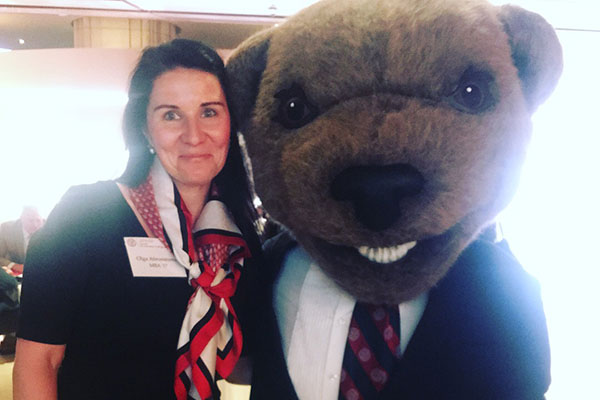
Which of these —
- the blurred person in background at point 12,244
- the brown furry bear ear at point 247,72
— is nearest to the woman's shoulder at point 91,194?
the brown furry bear ear at point 247,72

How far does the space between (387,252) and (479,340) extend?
0.66 feet

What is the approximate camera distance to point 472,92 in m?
0.77

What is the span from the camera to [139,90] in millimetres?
1238

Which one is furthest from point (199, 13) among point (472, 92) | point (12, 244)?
point (472, 92)

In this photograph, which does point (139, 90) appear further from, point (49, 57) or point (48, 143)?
A: point (48, 143)

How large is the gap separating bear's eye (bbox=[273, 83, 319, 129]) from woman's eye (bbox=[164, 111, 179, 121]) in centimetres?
43

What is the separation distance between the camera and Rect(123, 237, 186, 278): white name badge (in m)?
1.12

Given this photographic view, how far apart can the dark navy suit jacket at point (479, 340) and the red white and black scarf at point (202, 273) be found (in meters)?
0.44

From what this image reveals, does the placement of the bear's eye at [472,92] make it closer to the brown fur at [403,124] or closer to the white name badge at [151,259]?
the brown fur at [403,124]

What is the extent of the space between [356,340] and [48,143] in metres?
5.39

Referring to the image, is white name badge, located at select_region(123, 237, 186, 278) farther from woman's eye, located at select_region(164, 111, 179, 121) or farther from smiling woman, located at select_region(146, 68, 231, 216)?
woman's eye, located at select_region(164, 111, 179, 121)

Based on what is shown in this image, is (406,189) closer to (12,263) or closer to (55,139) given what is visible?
(12,263)

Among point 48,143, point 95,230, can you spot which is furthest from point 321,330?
point 48,143

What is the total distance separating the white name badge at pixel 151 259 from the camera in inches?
43.9
